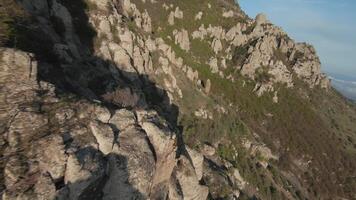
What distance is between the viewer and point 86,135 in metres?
38.7

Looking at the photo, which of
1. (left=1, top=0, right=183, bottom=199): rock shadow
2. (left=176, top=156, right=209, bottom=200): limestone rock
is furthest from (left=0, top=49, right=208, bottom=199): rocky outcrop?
(left=176, top=156, right=209, bottom=200): limestone rock

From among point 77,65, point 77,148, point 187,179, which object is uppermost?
point 77,148

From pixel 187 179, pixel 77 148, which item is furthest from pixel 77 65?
pixel 77 148

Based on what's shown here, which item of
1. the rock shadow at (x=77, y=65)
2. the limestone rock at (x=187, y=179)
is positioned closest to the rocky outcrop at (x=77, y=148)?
the rock shadow at (x=77, y=65)

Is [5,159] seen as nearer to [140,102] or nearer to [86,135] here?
[86,135]

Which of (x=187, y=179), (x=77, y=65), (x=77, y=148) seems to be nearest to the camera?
(x=77, y=148)

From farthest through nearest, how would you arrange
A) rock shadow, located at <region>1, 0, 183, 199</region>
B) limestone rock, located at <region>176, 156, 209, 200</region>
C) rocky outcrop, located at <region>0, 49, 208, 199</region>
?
limestone rock, located at <region>176, 156, 209, 200</region> < rock shadow, located at <region>1, 0, 183, 199</region> < rocky outcrop, located at <region>0, 49, 208, 199</region>

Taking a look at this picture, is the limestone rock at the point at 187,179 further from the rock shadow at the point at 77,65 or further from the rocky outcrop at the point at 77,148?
the rock shadow at the point at 77,65

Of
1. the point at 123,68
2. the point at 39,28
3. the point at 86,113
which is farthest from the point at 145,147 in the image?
Result: the point at 123,68

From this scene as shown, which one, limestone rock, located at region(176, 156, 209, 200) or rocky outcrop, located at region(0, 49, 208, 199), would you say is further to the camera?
limestone rock, located at region(176, 156, 209, 200)

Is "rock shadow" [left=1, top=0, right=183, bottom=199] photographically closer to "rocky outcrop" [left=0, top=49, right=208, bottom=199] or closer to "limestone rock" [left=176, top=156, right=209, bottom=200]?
"rocky outcrop" [left=0, top=49, right=208, bottom=199]

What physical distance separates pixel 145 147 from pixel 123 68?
68.0 metres

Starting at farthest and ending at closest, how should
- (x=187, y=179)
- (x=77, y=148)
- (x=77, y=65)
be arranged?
(x=77, y=65)
(x=187, y=179)
(x=77, y=148)

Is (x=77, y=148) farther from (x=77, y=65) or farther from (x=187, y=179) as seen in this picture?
(x=77, y=65)
